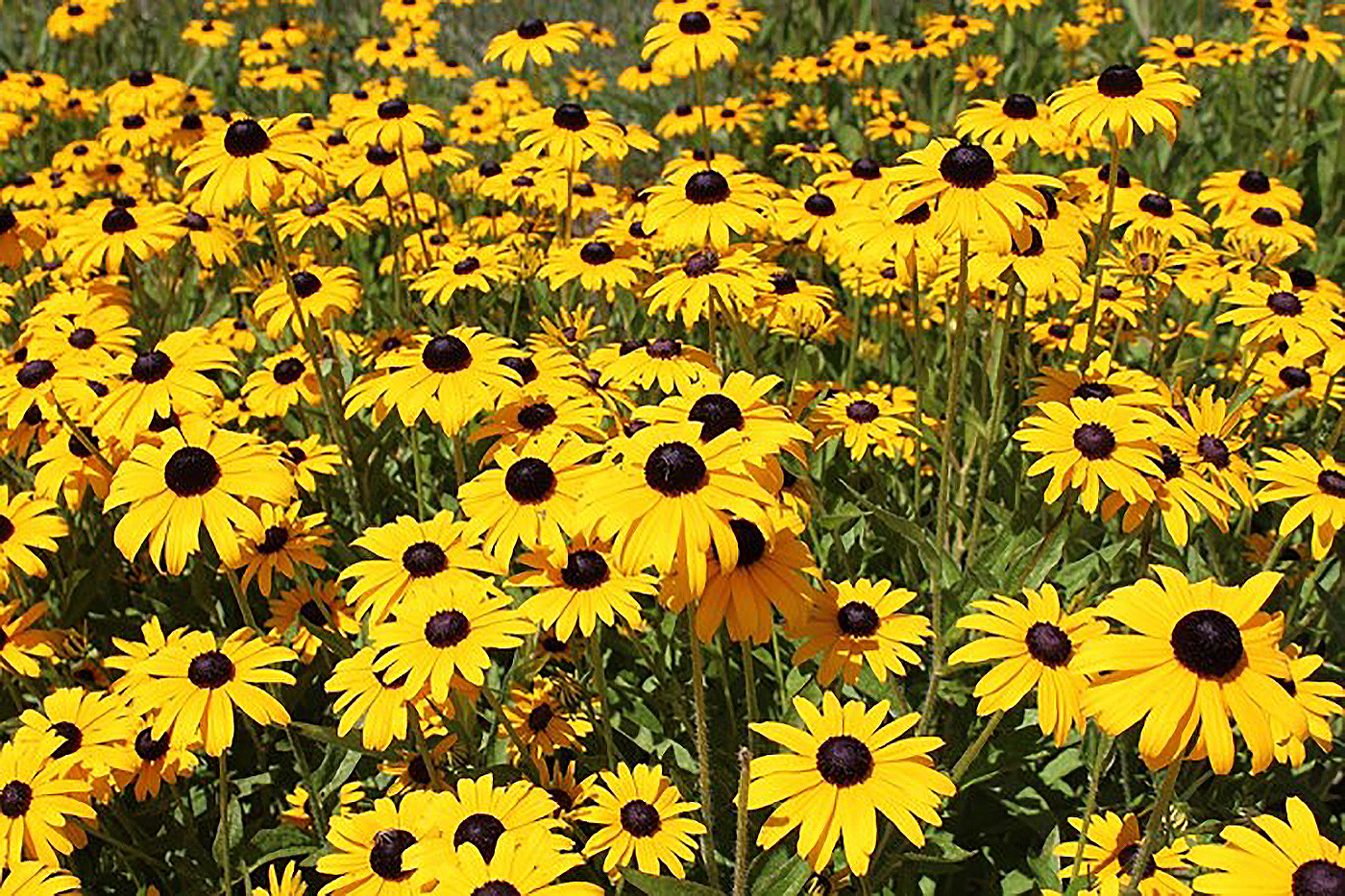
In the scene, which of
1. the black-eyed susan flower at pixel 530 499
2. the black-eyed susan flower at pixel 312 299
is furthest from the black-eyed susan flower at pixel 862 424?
the black-eyed susan flower at pixel 312 299

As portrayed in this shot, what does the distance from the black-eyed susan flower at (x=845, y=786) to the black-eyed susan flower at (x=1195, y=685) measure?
37 centimetres

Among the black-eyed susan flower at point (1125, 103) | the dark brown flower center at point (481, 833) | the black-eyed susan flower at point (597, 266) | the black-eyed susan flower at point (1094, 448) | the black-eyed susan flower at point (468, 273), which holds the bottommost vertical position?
the dark brown flower center at point (481, 833)

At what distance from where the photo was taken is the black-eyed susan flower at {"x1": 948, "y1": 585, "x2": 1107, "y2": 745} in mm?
2145

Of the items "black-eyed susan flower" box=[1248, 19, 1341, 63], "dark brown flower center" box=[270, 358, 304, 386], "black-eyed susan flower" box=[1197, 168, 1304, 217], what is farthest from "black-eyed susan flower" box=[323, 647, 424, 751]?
"black-eyed susan flower" box=[1248, 19, 1341, 63]

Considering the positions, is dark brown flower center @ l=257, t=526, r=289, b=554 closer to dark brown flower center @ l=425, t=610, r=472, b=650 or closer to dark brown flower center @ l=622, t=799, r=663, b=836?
dark brown flower center @ l=425, t=610, r=472, b=650

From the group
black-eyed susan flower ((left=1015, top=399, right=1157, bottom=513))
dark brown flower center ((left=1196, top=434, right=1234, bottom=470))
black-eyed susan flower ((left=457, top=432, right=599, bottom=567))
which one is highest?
black-eyed susan flower ((left=457, top=432, right=599, bottom=567))

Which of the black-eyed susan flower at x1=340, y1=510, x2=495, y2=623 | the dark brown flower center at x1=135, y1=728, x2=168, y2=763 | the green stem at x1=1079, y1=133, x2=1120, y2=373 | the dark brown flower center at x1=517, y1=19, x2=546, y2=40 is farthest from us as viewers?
the dark brown flower center at x1=517, y1=19, x2=546, y2=40

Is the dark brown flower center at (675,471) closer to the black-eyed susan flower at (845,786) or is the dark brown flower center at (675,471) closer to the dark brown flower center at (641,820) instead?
the black-eyed susan flower at (845,786)

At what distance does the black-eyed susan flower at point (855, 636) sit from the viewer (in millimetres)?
2336

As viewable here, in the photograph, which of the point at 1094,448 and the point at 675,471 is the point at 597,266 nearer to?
the point at 1094,448

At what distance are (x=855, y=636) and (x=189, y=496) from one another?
148 centimetres

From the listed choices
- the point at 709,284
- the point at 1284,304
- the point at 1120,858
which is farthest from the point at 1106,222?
the point at 1120,858

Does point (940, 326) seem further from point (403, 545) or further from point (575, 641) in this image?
point (403, 545)

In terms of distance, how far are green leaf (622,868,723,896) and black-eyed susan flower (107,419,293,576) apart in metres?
1.13
